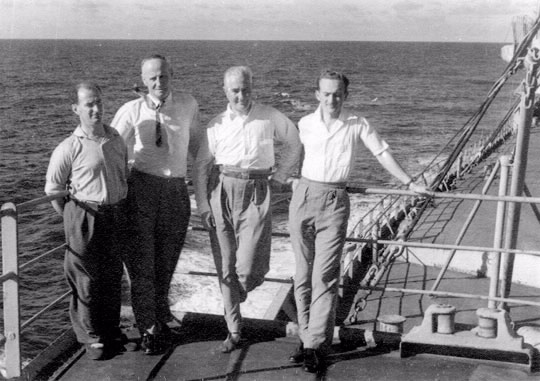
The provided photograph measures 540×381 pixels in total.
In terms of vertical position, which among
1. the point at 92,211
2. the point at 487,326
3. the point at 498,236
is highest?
the point at 92,211

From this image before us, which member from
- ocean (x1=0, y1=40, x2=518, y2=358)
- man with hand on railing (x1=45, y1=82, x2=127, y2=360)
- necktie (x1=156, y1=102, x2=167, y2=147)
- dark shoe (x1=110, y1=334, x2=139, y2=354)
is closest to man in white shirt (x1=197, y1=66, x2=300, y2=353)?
necktie (x1=156, y1=102, x2=167, y2=147)

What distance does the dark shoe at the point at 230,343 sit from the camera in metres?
4.85

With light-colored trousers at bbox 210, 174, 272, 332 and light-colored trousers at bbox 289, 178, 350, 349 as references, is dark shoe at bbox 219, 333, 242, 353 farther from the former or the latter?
light-colored trousers at bbox 289, 178, 350, 349

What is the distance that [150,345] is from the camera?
190 inches

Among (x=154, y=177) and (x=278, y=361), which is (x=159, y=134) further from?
(x=278, y=361)

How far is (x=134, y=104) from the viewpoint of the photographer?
15.5 feet

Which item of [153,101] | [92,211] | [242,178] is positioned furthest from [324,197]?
[92,211]

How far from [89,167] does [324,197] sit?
5.47 ft

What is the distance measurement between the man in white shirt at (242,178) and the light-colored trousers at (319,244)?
0.25 m

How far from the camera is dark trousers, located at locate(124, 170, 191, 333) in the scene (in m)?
4.72

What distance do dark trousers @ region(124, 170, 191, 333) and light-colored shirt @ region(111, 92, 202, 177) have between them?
0.29 ft

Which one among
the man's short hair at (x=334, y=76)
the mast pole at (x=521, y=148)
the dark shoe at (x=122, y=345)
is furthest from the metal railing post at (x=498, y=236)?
the dark shoe at (x=122, y=345)

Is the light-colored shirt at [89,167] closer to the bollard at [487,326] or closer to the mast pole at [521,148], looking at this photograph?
the bollard at [487,326]

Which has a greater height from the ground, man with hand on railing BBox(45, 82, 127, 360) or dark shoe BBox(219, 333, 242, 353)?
man with hand on railing BBox(45, 82, 127, 360)
